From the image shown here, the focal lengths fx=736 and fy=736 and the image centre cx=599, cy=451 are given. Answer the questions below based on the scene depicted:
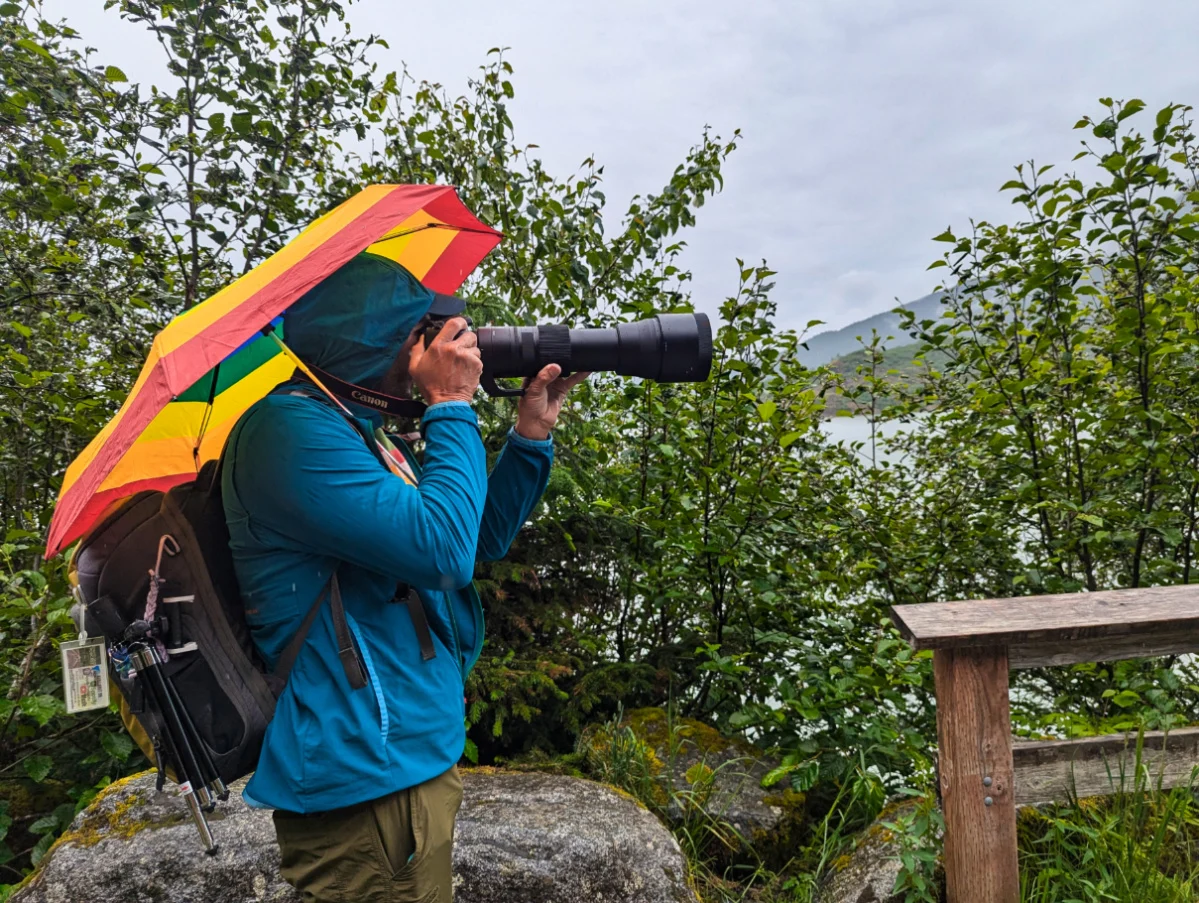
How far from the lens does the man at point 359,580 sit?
1122 millimetres

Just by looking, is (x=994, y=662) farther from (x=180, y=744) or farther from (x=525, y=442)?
(x=180, y=744)

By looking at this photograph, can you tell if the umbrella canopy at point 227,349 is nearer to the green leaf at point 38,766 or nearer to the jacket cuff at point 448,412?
the jacket cuff at point 448,412

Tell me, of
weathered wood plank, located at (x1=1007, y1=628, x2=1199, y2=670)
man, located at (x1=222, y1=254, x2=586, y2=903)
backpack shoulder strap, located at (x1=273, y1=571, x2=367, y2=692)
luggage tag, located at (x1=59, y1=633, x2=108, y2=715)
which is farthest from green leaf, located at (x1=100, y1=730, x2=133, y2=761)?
weathered wood plank, located at (x1=1007, y1=628, x2=1199, y2=670)

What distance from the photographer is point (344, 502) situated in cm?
110

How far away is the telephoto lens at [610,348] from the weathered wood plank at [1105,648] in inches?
48.7

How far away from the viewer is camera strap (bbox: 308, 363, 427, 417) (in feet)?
4.24

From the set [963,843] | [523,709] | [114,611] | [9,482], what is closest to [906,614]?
[963,843]

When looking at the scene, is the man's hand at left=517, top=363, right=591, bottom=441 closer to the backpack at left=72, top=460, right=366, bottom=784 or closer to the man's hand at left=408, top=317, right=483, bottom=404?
the man's hand at left=408, top=317, right=483, bottom=404

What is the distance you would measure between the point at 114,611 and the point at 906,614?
176cm

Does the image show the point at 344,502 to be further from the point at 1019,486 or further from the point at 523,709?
the point at 1019,486

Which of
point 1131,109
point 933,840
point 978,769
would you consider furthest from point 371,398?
point 1131,109

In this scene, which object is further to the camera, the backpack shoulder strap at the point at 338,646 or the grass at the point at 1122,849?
the grass at the point at 1122,849

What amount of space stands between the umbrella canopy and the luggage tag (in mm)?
190

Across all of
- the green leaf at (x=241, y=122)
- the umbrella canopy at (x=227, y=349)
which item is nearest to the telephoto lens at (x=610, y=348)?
the umbrella canopy at (x=227, y=349)
